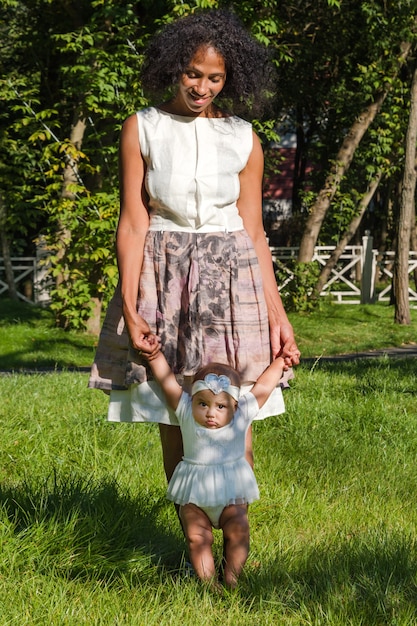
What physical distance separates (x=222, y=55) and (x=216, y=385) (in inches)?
46.6

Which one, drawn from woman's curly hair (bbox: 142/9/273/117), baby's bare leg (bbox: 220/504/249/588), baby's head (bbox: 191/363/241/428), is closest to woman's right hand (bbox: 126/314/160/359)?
baby's head (bbox: 191/363/241/428)

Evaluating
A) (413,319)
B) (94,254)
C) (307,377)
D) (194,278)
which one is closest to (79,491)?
(194,278)

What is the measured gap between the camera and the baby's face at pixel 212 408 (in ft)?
10.6

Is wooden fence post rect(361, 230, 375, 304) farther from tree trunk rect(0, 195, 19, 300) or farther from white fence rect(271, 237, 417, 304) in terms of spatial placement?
tree trunk rect(0, 195, 19, 300)

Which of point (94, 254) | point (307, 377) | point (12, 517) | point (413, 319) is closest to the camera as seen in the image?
point (12, 517)

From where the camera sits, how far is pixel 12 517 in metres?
3.74

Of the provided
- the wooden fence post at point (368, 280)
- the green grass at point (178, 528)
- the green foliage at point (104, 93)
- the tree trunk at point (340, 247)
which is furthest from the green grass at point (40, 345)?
the wooden fence post at point (368, 280)

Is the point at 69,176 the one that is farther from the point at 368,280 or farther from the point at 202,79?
the point at 202,79

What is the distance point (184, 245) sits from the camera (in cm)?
343

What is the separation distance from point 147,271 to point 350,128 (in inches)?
675

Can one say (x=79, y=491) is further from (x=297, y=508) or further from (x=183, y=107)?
(x=183, y=107)

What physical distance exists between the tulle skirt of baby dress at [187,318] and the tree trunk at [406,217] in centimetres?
1382

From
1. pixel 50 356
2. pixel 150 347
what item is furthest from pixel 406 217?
pixel 150 347

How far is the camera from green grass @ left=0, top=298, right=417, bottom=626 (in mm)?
3098
